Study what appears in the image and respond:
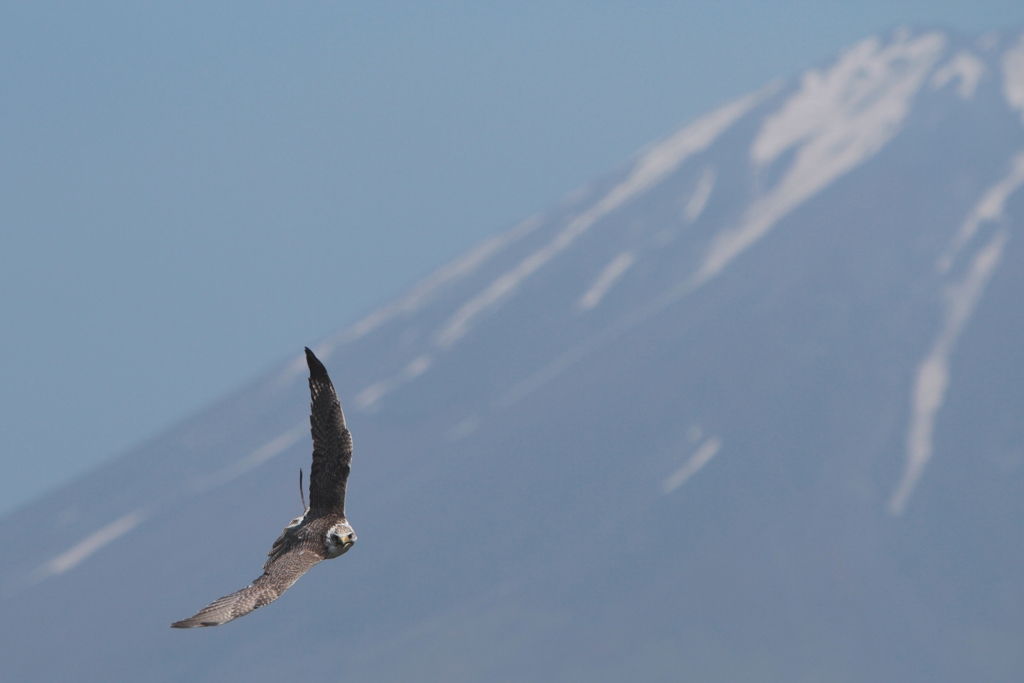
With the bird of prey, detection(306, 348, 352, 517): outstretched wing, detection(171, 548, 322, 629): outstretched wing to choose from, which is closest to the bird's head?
the bird of prey

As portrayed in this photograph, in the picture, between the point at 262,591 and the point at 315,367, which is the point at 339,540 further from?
the point at 315,367

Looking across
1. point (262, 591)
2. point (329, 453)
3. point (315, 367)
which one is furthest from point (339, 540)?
point (315, 367)

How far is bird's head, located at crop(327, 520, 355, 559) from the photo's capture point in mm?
22328

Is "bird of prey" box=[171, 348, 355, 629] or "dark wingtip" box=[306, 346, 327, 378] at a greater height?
"dark wingtip" box=[306, 346, 327, 378]

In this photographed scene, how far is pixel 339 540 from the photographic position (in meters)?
22.5

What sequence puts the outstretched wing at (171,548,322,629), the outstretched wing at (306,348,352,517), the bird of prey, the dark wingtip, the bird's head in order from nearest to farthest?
the outstretched wing at (171,548,322,629)
the bird of prey
the bird's head
the dark wingtip
the outstretched wing at (306,348,352,517)

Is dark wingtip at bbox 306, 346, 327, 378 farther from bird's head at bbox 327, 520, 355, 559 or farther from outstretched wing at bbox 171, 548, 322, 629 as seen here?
outstretched wing at bbox 171, 548, 322, 629

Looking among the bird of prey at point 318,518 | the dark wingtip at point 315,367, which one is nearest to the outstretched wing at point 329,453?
the bird of prey at point 318,518

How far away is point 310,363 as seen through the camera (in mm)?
23328

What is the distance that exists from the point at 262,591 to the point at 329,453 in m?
3.41

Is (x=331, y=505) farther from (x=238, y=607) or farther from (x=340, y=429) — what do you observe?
(x=238, y=607)

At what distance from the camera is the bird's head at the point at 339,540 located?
2233 cm

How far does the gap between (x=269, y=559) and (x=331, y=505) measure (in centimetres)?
146

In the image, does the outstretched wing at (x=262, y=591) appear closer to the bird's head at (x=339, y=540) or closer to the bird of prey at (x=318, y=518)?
the bird of prey at (x=318, y=518)
